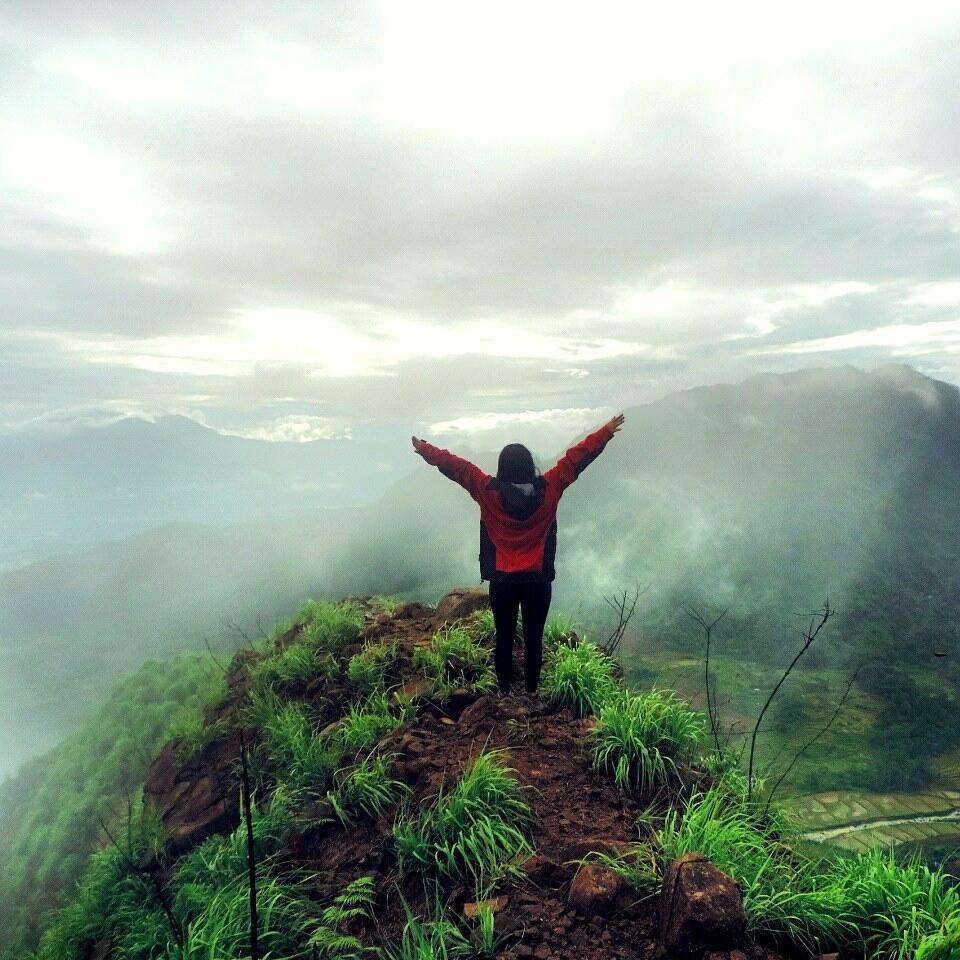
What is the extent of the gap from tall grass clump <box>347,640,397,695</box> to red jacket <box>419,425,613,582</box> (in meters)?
2.17

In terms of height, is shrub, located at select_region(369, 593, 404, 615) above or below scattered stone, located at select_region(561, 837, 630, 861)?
above

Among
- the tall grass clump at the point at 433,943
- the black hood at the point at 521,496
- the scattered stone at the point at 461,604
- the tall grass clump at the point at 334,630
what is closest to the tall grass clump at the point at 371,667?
the tall grass clump at the point at 334,630

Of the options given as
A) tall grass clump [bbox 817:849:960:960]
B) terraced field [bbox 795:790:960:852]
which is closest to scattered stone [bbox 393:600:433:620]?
tall grass clump [bbox 817:849:960:960]

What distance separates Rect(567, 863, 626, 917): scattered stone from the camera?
4.12m

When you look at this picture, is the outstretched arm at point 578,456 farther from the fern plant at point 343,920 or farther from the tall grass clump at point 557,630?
the fern plant at point 343,920

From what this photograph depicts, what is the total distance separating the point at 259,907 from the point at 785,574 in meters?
204

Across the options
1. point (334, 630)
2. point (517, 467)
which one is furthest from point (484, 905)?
point (334, 630)

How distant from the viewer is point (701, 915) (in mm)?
3666

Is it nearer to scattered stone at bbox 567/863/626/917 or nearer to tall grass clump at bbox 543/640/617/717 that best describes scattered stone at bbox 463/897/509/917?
scattered stone at bbox 567/863/626/917

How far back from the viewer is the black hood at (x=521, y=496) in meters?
6.65

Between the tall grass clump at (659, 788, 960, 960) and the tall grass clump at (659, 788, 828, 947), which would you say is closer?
the tall grass clump at (659, 788, 960, 960)

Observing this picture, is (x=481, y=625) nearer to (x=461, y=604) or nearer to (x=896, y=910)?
(x=461, y=604)

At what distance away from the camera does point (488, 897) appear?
436 cm

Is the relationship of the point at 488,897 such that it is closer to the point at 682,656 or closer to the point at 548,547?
the point at 548,547
